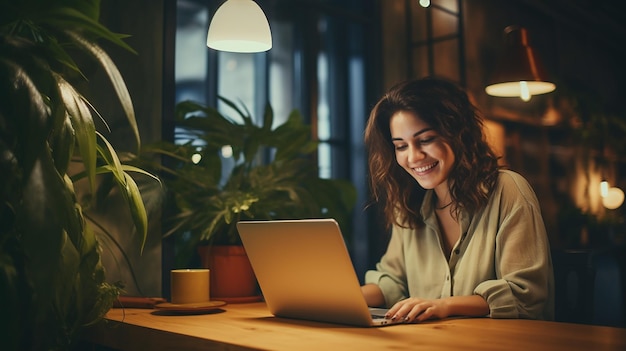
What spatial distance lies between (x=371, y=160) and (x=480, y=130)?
40 cm

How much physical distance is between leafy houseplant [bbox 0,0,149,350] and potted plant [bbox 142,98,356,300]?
29.0 inches

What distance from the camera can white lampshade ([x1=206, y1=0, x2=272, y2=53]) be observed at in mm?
2168

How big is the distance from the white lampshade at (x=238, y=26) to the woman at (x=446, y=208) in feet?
1.58

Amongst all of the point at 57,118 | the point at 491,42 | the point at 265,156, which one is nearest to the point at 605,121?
the point at 491,42

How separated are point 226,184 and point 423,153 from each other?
2.40 feet

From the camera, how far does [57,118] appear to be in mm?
1345

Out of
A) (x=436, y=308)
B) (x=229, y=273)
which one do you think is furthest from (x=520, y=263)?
(x=229, y=273)

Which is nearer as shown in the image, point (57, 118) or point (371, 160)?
point (57, 118)

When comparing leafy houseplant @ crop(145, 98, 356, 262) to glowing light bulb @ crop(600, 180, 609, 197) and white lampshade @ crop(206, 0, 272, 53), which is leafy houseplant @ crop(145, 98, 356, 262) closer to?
white lampshade @ crop(206, 0, 272, 53)

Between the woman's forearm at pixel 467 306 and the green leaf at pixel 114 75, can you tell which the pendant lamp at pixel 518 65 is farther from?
the green leaf at pixel 114 75

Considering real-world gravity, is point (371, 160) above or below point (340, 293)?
above

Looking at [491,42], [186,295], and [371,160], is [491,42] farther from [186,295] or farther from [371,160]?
[186,295]

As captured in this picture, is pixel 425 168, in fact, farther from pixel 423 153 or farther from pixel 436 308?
pixel 436 308

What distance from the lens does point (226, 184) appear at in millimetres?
2432
